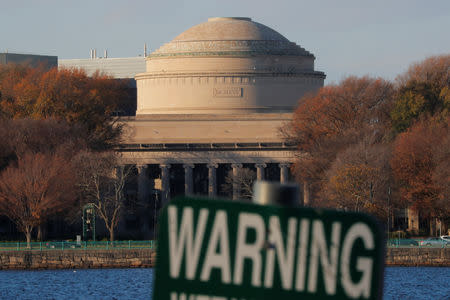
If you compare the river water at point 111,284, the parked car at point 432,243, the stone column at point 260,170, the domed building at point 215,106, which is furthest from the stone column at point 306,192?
the river water at point 111,284

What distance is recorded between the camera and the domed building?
11031 centimetres

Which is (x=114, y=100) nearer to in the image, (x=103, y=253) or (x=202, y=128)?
(x=202, y=128)

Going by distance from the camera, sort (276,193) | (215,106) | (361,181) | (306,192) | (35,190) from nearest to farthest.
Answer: (276,193), (361,181), (35,190), (306,192), (215,106)

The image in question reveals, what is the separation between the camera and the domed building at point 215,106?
362 feet

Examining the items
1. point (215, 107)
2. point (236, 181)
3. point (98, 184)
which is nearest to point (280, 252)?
point (98, 184)

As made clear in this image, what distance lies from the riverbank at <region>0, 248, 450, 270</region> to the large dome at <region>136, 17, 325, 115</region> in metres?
49.1

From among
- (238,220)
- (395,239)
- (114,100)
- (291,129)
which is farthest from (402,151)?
(238,220)

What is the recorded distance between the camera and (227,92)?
404 feet

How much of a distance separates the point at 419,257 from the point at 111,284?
19330 millimetres

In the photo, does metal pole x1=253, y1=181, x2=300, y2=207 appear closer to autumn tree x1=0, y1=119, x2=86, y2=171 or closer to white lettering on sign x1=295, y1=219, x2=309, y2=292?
white lettering on sign x1=295, y1=219, x2=309, y2=292

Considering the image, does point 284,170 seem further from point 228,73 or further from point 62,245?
point 62,245

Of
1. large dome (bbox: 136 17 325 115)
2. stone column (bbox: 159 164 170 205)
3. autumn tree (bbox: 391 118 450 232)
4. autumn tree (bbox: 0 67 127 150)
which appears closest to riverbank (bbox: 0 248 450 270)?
autumn tree (bbox: 391 118 450 232)

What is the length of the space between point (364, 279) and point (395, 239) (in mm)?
73133

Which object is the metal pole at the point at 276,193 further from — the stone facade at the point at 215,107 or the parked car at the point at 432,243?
the stone facade at the point at 215,107
